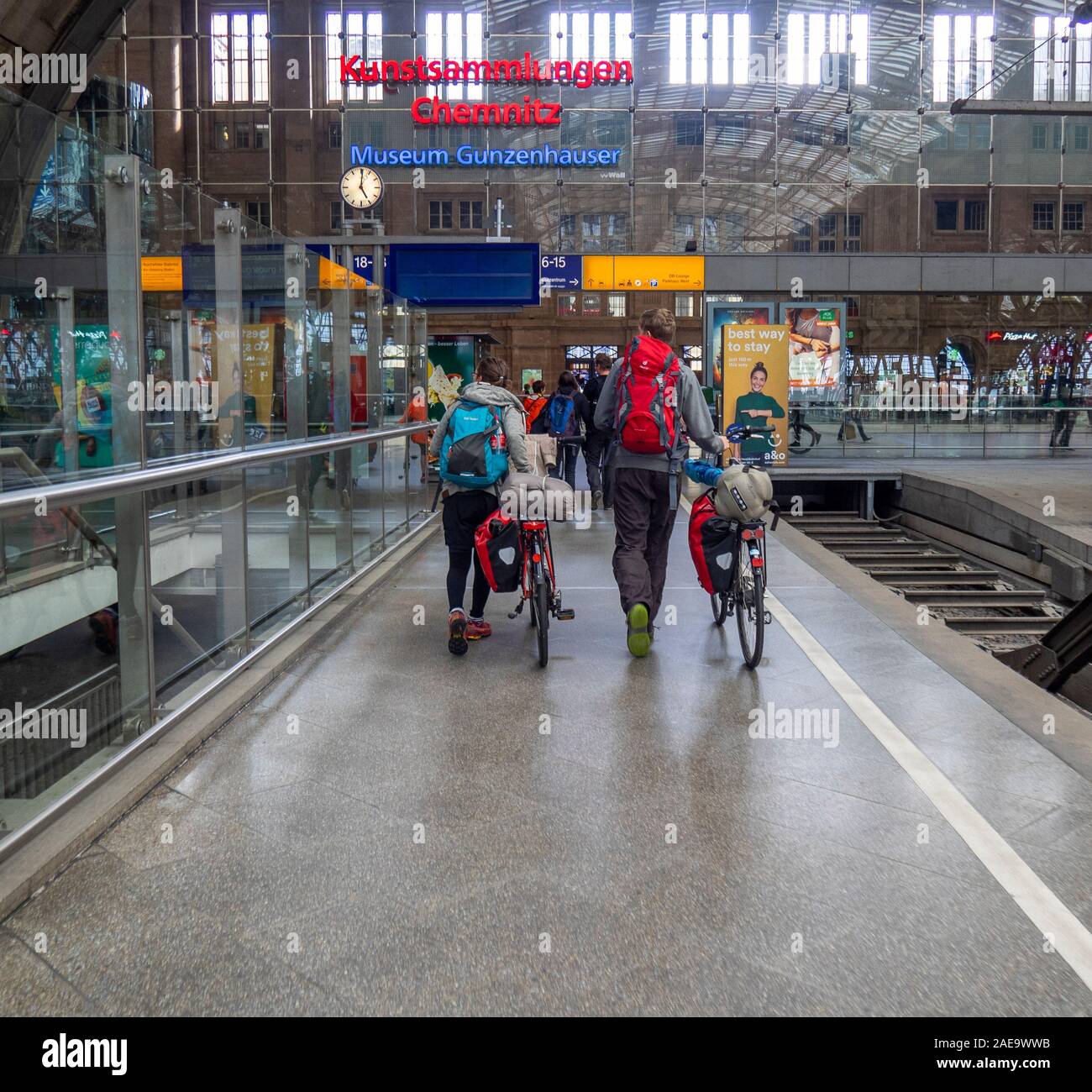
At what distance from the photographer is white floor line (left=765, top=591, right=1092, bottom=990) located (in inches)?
150

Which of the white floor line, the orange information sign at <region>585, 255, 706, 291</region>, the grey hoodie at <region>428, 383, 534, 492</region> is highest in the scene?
the orange information sign at <region>585, 255, 706, 291</region>

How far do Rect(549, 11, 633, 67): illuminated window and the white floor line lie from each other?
2591 centimetres

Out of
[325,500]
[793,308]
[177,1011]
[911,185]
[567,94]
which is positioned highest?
[567,94]

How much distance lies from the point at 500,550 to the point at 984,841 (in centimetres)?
389

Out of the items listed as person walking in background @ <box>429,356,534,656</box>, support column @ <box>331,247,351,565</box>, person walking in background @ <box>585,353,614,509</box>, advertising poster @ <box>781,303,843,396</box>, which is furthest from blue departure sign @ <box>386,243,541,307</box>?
person walking in background @ <box>429,356,534,656</box>

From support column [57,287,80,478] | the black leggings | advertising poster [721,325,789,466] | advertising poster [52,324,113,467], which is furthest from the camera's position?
advertising poster [721,325,789,466]

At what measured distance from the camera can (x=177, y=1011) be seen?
335cm

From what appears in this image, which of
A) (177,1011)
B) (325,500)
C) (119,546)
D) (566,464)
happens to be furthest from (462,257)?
(177,1011)

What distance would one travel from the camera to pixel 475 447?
818 centimetres

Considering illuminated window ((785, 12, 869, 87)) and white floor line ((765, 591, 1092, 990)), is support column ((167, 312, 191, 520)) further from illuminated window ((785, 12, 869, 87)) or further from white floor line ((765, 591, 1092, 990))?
illuminated window ((785, 12, 869, 87))

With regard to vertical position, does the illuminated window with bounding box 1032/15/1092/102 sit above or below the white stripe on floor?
above

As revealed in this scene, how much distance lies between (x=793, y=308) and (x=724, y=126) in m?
7.32

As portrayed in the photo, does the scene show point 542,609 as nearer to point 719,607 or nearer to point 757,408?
point 719,607

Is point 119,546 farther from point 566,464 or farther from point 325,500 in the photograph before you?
point 566,464
